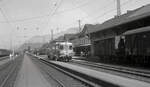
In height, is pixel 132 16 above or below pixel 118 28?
above

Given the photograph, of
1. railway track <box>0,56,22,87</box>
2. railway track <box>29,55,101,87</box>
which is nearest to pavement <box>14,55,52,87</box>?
railway track <box>0,56,22,87</box>

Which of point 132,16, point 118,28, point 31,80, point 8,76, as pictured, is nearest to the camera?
point 31,80

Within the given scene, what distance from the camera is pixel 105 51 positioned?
3812 cm

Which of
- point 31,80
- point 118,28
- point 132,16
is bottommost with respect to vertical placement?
point 31,80

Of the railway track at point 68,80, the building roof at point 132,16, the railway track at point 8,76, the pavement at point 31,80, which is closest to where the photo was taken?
the railway track at point 68,80

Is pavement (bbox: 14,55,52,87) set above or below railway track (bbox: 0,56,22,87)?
above

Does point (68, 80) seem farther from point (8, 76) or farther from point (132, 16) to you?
point (132, 16)

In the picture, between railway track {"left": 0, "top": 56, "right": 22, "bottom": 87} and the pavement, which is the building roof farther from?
railway track {"left": 0, "top": 56, "right": 22, "bottom": 87}

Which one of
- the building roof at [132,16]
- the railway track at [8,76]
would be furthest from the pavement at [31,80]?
the building roof at [132,16]

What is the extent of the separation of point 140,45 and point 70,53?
15.5 metres

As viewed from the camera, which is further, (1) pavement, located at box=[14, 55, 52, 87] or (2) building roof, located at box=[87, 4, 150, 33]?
(2) building roof, located at box=[87, 4, 150, 33]

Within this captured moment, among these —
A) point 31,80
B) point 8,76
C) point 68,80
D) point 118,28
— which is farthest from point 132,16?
point 31,80

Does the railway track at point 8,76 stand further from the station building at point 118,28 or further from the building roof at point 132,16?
the building roof at point 132,16

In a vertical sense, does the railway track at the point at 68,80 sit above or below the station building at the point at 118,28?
below
